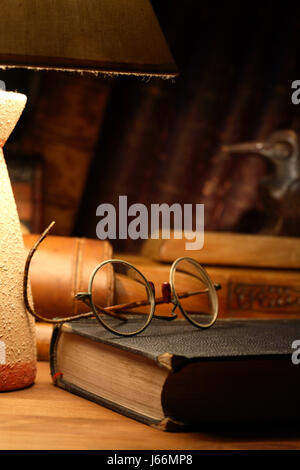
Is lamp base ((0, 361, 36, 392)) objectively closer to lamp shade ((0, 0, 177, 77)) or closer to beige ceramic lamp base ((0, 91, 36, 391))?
beige ceramic lamp base ((0, 91, 36, 391))

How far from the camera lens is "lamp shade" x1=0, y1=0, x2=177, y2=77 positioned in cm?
71

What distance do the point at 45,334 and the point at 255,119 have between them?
3.14 feet

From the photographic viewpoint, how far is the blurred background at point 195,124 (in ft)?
5.56

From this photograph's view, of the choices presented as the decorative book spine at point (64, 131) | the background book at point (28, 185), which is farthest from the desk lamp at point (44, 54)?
the decorative book spine at point (64, 131)

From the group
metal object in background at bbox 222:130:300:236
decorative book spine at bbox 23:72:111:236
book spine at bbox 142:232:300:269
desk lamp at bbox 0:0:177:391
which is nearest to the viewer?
desk lamp at bbox 0:0:177:391

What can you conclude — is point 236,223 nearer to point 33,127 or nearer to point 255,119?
point 255,119

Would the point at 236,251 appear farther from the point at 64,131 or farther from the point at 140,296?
the point at 64,131

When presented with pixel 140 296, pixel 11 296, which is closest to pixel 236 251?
pixel 140 296

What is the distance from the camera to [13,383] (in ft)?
2.51

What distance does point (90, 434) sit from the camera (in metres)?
0.64

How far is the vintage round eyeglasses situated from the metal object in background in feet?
1.67

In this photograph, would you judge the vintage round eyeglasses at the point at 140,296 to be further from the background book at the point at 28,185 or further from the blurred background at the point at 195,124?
the blurred background at the point at 195,124

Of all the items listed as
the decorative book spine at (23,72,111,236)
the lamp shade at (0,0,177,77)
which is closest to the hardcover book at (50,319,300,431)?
the lamp shade at (0,0,177,77)

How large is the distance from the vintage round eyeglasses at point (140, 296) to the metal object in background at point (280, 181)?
20.1 inches
